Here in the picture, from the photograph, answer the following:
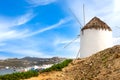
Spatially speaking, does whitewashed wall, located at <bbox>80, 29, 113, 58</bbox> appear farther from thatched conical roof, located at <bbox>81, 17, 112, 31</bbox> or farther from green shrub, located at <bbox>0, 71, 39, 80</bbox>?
green shrub, located at <bbox>0, 71, 39, 80</bbox>

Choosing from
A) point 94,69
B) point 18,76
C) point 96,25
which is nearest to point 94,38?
point 96,25

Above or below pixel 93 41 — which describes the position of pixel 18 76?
below

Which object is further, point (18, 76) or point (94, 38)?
point (94, 38)

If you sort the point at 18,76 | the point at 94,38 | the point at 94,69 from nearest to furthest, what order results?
the point at 94,69 < the point at 18,76 < the point at 94,38

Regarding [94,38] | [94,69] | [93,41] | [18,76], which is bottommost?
[18,76]

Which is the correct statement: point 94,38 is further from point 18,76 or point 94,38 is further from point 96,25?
point 18,76

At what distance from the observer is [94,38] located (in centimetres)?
3959

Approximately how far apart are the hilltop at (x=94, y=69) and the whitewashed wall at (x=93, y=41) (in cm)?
324

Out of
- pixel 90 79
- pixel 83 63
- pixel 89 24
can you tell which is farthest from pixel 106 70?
A: pixel 89 24

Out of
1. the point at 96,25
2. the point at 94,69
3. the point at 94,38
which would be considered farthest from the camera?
the point at 96,25

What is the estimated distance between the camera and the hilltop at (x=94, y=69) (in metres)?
30.0

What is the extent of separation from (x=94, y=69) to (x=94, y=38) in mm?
7826

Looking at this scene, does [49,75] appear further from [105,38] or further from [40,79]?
[105,38]

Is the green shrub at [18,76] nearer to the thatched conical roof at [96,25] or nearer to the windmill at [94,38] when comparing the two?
the windmill at [94,38]
